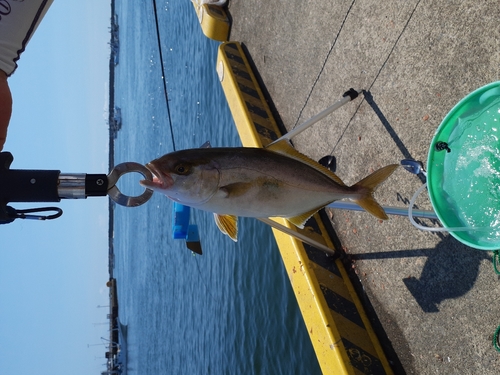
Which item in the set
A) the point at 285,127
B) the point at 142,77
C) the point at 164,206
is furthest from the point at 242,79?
the point at 142,77

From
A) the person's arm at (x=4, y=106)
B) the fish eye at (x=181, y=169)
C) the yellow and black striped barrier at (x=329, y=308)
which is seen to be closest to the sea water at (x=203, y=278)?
the yellow and black striped barrier at (x=329, y=308)

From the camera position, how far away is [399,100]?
4.31 m

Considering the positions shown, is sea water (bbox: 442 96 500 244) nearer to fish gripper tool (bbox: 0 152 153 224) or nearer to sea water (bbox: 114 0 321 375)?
fish gripper tool (bbox: 0 152 153 224)

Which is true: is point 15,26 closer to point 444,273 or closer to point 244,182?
point 244,182

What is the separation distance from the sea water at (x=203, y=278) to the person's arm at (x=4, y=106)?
5.14 m

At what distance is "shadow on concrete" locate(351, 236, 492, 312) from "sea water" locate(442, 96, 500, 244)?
682 mm

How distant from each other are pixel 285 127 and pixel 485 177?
4.12 m

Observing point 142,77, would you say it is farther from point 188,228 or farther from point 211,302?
point 188,228

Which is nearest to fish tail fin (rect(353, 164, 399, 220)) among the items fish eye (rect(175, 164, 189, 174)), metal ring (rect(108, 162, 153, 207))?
fish eye (rect(175, 164, 189, 174))

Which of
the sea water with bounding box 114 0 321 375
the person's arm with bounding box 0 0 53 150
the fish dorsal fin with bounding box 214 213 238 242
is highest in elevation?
the sea water with bounding box 114 0 321 375

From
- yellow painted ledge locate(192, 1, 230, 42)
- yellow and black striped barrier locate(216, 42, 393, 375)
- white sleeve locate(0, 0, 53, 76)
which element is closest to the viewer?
white sleeve locate(0, 0, 53, 76)

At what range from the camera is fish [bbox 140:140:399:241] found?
2.36m

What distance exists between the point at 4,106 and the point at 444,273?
370 cm

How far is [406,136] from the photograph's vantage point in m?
4.20
